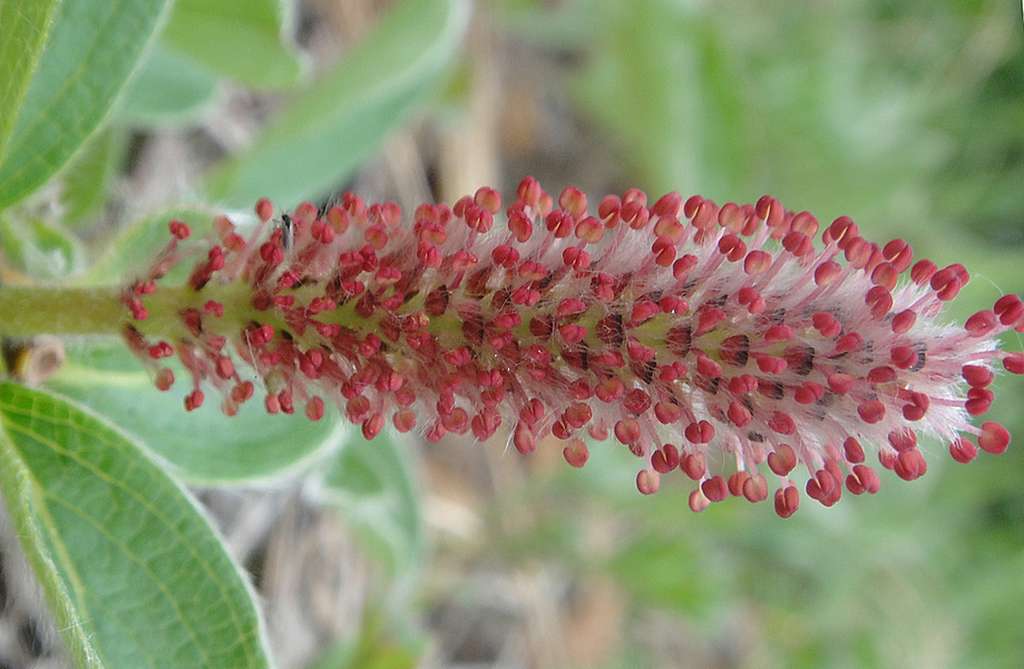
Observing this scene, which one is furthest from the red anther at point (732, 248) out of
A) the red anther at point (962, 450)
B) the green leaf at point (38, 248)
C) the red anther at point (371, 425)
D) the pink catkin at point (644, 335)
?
the green leaf at point (38, 248)

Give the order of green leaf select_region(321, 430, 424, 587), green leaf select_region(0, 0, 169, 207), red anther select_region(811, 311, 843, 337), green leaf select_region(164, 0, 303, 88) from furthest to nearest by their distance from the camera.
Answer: green leaf select_region(321, 430, 424, 587) < green leaf select_region(164, 0, 303, 88) < green leaf select_region(0, 0, 169, 207) < red anther select_region(811, 311, 843, 337)

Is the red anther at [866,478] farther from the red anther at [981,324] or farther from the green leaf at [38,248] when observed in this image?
the green leaf at [38,248]

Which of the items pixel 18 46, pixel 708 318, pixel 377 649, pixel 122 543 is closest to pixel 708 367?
pixel 708 318

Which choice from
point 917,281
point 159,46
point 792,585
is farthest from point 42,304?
point 792,585

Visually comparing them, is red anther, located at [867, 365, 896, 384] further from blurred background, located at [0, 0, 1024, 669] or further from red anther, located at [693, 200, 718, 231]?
blurred background, located at [0, 0, 1024, 669]

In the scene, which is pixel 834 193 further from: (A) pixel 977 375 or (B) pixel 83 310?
(B) pixel 83 310

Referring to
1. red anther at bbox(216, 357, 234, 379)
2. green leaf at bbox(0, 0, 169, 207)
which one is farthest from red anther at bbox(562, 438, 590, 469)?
green leaf at bbox(0, 0, 169, 207)
